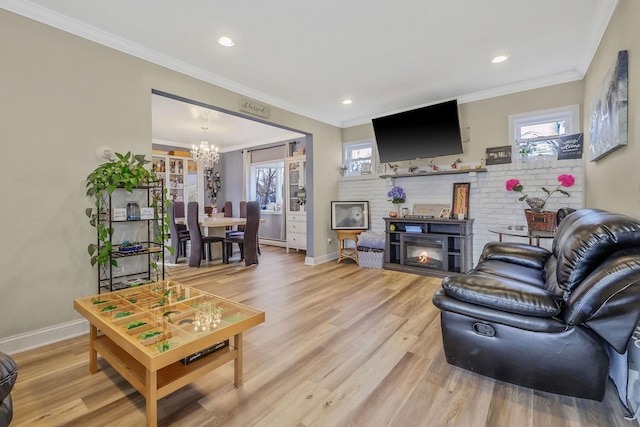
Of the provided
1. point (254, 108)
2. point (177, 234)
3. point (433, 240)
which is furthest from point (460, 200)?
point (177, 234)

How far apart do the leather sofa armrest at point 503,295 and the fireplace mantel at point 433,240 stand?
7.91 ft

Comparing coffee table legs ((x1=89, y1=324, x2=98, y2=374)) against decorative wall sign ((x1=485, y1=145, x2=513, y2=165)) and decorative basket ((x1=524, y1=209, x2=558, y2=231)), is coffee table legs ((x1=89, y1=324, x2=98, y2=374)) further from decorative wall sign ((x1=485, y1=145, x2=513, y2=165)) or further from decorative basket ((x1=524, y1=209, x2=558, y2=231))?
decorative wall sign ((x1=485, y1=145, x2=513, y2=165))

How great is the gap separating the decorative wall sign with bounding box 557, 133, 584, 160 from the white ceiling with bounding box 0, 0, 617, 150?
2.50ft

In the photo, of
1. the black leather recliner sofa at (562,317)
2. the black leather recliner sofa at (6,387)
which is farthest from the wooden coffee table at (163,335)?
the black leather recliner sofa at (562,317)

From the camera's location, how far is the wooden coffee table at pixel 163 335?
4.31 ft

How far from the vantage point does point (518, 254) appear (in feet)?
8.61

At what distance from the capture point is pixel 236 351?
66.7 inches

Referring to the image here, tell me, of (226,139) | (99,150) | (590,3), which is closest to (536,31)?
(590,3)

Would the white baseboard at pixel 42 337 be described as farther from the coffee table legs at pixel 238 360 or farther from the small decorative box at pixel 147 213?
the coffee table legs at pixel 238 360

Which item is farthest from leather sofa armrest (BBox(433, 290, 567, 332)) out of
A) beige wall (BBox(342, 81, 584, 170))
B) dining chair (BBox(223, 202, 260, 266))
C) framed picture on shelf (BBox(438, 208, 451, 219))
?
dining chair (BBox(223, 202, 260, 266))

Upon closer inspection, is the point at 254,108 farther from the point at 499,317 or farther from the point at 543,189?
the point at 543,189

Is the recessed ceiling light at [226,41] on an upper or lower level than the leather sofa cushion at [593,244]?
upper

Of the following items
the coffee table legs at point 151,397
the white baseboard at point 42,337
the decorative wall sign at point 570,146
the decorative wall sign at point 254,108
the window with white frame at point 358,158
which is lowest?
the white baseboard at point 42,337

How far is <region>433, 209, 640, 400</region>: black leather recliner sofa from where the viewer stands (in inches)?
50.6
